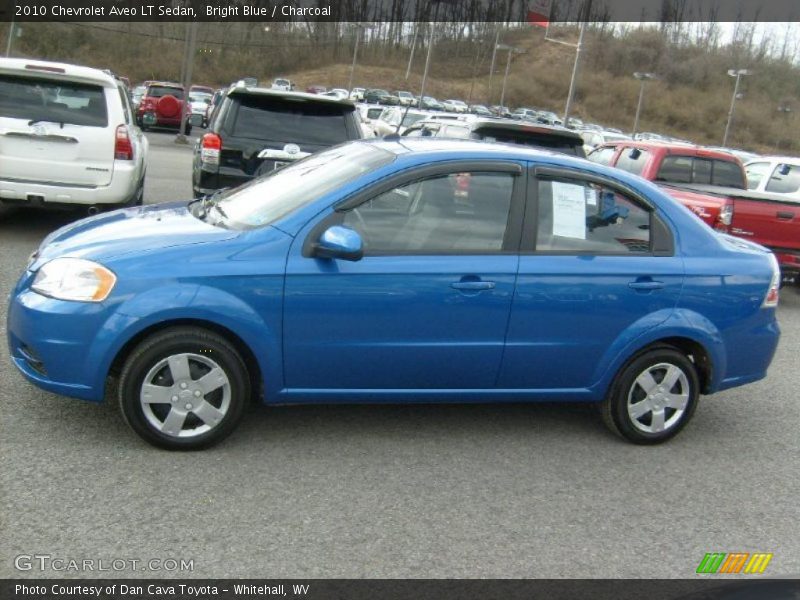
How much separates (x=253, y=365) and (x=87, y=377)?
0.82 metres

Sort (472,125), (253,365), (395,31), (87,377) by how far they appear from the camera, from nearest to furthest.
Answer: (87,377) → (253,365) → (472,125) → (395,31)

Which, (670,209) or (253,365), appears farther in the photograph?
(670,209)

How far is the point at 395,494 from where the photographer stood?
412 cm

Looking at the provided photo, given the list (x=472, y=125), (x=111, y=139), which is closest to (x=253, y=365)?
(x=111, y=139)

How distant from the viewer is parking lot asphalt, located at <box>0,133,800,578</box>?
349 centimetres

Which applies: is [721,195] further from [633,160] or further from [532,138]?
[532,138]

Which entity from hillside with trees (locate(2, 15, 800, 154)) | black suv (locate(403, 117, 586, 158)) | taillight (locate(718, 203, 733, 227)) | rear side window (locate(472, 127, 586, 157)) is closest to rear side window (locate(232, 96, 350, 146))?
black suv (locate(403, 117, 586, 158))

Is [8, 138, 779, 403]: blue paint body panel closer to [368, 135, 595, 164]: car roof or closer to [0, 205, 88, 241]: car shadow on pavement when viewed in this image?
[368, 135, 595, 164]: car roof

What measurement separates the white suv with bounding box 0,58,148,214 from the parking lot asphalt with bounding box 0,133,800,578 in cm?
360

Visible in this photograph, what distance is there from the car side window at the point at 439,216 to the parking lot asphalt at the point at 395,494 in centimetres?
114

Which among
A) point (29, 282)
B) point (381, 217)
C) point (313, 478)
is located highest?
point (381, 217)

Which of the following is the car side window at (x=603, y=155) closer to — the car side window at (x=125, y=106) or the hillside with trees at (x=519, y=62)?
the car side window at (x=125, y=106)
